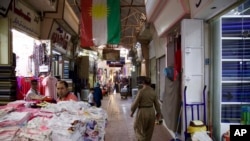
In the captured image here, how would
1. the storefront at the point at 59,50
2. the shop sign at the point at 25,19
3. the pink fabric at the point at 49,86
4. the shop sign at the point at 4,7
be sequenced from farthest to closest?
the storefront at the point at 59,50 → the pink fabric at the point at 49,86 → the shop sign at the point at 25,19 → the shop sign at the point at 4,7

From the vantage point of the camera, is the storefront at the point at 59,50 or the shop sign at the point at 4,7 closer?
the shop sign at the point at 4,7

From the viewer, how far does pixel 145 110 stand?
18.5ft

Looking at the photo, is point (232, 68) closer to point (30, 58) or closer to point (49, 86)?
point (49, 86)

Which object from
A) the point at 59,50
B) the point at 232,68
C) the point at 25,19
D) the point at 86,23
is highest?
the point at 86,23

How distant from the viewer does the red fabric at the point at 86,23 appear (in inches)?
293

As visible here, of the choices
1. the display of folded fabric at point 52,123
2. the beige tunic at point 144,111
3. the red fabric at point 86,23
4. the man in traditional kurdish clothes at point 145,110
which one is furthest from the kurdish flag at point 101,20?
the display of folded fabric at point 52,123

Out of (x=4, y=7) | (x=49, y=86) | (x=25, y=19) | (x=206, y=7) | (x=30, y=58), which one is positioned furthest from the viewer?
(x=30, y=58)

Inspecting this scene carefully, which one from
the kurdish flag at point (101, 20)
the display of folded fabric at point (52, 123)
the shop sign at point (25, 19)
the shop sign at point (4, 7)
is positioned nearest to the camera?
the display of folded fabric at point (52, 123)

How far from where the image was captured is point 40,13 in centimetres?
720

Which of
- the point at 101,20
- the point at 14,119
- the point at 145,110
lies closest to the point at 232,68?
the point at 145,110

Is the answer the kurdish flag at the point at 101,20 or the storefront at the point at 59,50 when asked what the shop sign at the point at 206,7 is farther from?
the storefront at the point at 59,50

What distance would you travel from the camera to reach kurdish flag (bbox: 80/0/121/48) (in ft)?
24.4

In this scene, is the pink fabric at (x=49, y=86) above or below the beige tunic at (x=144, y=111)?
above

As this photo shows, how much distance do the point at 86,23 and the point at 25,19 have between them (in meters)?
1.80
